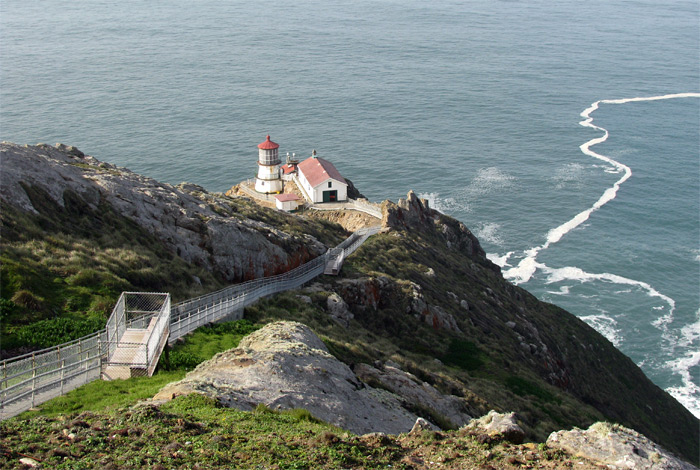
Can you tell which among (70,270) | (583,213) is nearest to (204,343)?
(70,270)

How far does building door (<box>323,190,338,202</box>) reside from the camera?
2490 inches

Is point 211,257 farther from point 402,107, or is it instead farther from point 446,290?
point 402,107

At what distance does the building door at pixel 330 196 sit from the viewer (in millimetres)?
63250

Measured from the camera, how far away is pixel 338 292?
3634 centimetres

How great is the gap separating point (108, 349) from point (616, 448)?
46.4 ft

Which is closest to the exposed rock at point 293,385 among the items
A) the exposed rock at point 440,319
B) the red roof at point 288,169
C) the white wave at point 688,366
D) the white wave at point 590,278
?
the exposed rock at point 440,319

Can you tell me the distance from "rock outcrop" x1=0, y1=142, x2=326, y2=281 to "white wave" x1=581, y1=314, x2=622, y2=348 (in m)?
38.5

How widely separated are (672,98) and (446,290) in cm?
11286

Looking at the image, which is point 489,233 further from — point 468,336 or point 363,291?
point 363,291

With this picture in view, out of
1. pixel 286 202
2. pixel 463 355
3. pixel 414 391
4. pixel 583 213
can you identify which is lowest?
pixel 583 213

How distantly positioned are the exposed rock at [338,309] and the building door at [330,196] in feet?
96.5

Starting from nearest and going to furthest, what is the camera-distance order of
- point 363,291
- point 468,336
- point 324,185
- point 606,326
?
point 363,291 → point 468,336 → point 324,185 → point 606,326

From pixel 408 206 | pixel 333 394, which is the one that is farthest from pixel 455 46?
pixel 333 394

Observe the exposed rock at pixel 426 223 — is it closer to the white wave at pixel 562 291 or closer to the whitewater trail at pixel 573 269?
the white wave at pixel 562 291
